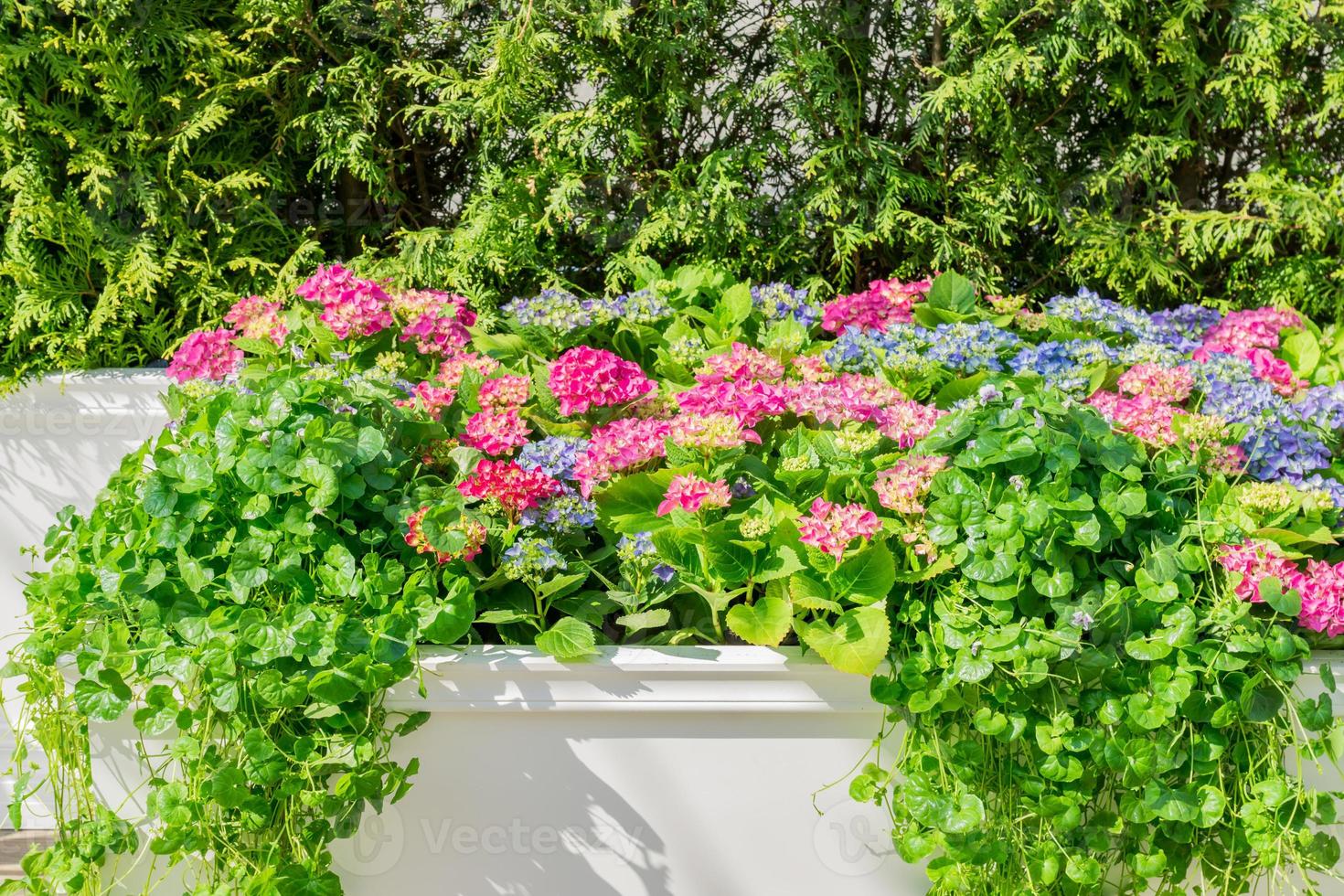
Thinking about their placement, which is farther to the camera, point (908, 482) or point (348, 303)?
point (348, 303)

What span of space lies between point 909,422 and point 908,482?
189mm

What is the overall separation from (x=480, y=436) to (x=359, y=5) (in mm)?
1495

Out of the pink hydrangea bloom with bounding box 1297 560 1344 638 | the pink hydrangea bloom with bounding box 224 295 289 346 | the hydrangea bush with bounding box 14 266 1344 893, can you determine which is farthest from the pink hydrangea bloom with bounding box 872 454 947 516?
the pink hydrangea bloom with bounding box 224 295 289 346

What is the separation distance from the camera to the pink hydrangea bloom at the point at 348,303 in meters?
2.18

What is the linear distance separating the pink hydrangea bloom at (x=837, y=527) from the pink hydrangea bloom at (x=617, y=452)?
1.05ft

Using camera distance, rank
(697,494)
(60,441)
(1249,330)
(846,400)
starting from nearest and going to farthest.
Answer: (697,494), (846,400), (1249,330), (60,441)

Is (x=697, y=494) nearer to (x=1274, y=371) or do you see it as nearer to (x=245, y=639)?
(x=245, y=639)

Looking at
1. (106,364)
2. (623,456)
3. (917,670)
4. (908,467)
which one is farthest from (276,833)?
(106,364)

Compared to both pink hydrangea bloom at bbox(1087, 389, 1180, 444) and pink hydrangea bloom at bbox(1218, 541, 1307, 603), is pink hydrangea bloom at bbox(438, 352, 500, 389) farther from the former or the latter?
pink hydrangea bloom at bbox(1218, 541, 1307, 603)

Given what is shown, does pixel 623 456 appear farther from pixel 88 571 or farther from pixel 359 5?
pixel 359 5

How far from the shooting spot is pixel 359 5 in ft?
9.00

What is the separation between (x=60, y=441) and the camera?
2.67 meters

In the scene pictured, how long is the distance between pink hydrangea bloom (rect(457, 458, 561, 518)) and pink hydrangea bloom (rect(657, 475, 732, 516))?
0.79 feet

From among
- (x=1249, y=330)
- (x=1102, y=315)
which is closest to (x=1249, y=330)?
(x=1249, y=330)
